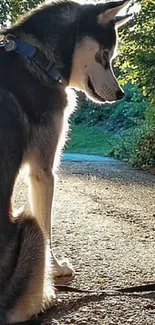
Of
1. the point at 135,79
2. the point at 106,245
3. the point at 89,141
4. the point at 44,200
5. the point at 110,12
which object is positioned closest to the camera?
the point at 44,200

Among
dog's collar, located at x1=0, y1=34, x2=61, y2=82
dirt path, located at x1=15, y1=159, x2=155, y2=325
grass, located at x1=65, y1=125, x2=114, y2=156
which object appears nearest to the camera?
dirt path, located at x1=15, y1=159, x2=155, y2=325

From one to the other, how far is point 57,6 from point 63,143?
930mm

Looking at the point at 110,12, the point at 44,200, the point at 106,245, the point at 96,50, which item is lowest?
the point at 106,245

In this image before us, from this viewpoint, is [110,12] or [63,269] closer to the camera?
[63,269]

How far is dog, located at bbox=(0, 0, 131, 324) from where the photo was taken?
3.47 meters

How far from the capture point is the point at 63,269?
4570 millimetres

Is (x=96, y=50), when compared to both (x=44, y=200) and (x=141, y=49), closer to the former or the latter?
(x=44, y=200)

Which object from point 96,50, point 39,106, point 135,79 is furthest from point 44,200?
point 135,79

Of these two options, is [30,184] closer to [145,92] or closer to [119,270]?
[119,270]

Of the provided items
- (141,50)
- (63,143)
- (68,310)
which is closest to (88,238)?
(63,143)

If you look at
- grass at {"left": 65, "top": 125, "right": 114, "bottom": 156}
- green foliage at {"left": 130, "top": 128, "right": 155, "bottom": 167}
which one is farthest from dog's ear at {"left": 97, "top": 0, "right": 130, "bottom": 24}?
grass at {"left": 65, "top": 125, "right": 114, "bottom": 156}

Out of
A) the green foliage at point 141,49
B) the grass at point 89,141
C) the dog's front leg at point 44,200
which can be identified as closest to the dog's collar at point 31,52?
the dog's front leg at point 44,200

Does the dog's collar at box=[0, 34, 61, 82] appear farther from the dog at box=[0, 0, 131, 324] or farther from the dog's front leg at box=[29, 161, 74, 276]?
the dog's front leg at box=[29, 161, 74, 276]

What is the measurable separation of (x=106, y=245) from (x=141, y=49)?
897 centimetres
